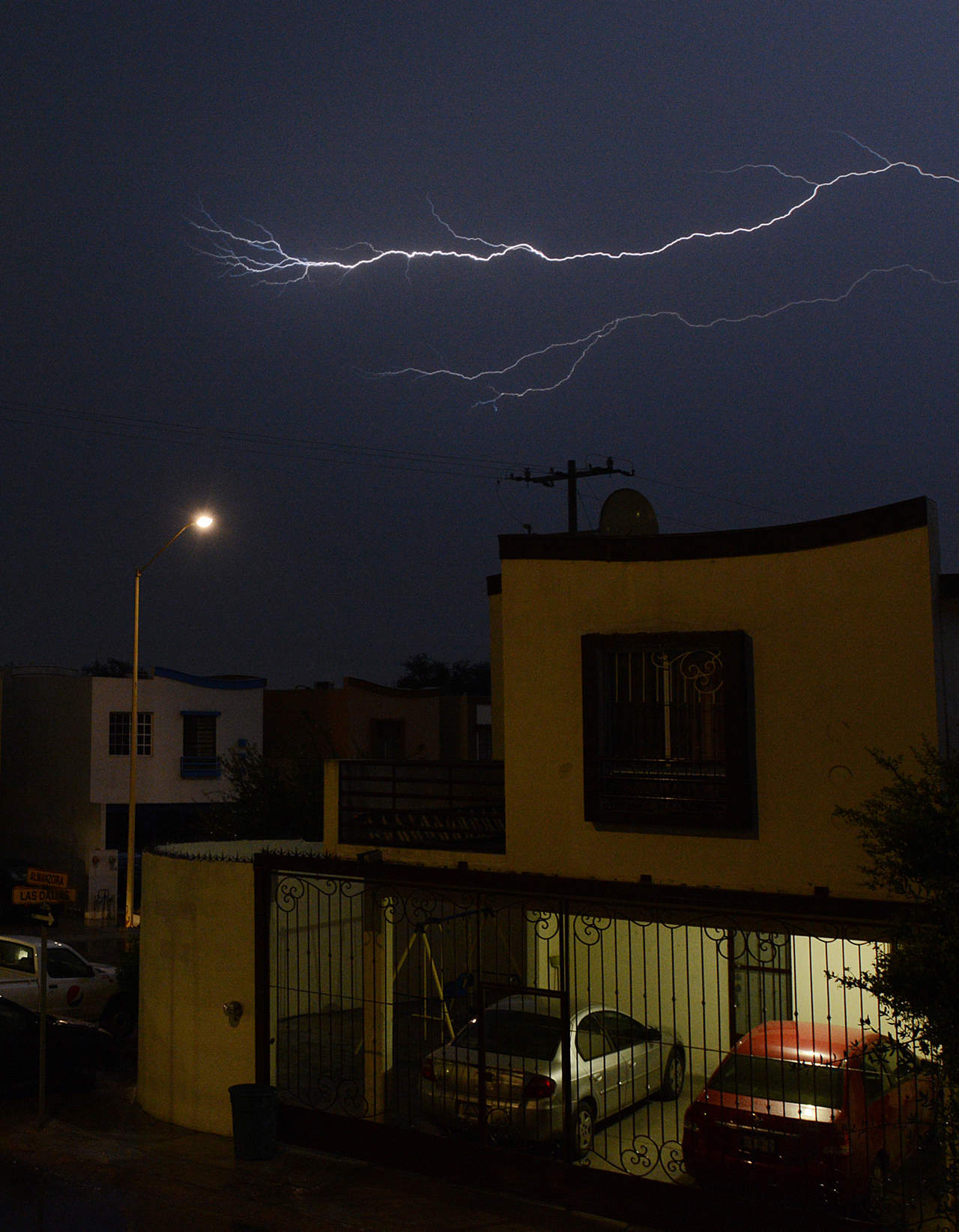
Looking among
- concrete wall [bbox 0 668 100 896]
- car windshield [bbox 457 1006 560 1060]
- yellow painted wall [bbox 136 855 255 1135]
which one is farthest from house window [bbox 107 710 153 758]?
car windshield [bbox 457 1006 560 1060]

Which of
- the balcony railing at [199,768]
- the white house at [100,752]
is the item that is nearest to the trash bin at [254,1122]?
the white house at [100,752]

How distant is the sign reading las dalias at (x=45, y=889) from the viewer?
39.3 feet

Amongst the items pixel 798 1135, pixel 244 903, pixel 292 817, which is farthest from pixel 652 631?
pixel 292 817

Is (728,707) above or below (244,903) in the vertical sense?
above

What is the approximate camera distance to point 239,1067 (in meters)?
11.8

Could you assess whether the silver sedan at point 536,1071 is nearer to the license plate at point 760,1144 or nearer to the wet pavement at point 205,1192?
the wet pavement at point 205,1192

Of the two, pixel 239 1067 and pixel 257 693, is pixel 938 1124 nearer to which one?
pixel 239 1067

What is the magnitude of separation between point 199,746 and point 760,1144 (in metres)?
29.3

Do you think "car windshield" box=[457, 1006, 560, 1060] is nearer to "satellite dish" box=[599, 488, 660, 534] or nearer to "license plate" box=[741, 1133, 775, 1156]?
"license plate" box=[741, 1133, 775, 1156]

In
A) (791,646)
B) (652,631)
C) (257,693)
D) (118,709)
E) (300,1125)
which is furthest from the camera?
(257,693)

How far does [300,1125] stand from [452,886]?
2.95m

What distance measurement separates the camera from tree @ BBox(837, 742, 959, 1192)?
22.0 feet

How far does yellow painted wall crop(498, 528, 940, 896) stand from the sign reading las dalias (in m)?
4.95

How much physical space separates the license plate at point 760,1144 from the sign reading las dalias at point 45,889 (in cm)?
719
